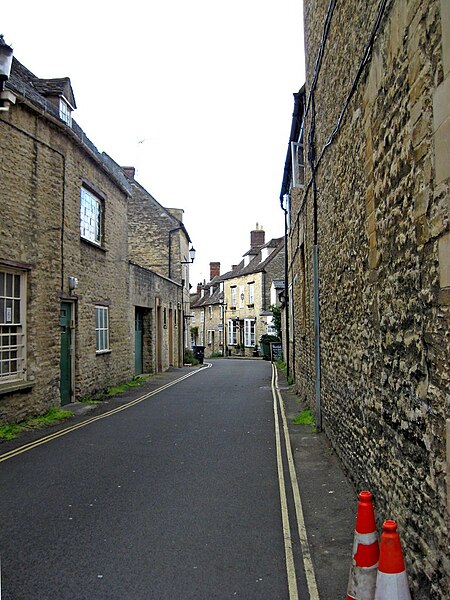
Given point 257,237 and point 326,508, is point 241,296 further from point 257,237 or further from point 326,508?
point 326,508

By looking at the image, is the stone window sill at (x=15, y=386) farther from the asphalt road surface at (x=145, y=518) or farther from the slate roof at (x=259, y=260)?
the slate roof at (x=259, y=260)

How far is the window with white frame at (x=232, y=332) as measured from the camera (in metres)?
49.0

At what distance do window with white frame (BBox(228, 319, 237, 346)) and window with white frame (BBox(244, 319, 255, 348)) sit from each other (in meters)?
2.42

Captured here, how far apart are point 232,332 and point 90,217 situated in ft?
117

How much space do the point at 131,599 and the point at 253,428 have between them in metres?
6.19

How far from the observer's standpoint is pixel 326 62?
7980 mm

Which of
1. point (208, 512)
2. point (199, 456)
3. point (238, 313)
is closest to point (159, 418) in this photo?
point (199, 456)

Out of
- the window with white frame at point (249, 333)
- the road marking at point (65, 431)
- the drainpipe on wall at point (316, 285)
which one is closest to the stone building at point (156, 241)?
the window with white frame at point (249, 333)

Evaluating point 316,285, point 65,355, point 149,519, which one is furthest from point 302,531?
point 65,355

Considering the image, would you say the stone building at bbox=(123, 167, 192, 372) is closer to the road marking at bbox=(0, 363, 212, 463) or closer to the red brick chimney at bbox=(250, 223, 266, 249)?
the road marking at bbox=(0, 363, 212, 463)

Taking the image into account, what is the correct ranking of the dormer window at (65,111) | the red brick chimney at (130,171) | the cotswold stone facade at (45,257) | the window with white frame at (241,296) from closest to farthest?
the cotswold stone facade at (45,257) < the dormer window at (65,111) < the red brick chimney at (130,171) < the window with white frame at (241,296)

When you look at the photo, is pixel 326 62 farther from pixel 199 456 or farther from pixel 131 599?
pixel 131 599

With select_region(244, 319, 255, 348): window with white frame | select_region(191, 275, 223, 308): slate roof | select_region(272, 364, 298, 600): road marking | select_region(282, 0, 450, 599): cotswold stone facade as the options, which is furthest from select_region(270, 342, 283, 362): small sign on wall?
select_region(282, 0, 450, 599): cotswold stone facade

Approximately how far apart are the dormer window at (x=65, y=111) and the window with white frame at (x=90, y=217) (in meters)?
1.73
